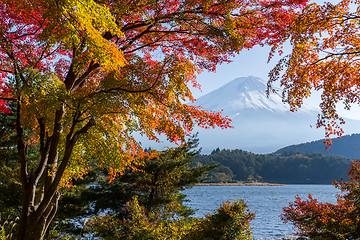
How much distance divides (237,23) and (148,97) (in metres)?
1.95

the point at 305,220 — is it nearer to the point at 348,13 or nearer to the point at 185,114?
the point at 185,114

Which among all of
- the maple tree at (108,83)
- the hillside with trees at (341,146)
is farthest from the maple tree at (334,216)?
the hillside with trees at (341,146)

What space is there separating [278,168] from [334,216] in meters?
108

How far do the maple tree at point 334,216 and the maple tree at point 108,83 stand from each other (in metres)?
2.31

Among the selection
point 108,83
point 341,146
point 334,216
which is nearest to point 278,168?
point 341,146

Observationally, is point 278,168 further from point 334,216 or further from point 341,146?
point 334,216

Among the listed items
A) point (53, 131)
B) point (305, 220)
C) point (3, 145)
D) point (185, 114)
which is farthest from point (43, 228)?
point (3, 145)

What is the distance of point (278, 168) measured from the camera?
106562 millimetres

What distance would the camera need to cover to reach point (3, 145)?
12.9 meters

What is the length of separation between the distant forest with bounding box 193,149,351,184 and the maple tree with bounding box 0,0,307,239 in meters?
84.7

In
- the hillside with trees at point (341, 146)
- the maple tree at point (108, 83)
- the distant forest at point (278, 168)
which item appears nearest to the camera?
the maple tree at point (108, 83)

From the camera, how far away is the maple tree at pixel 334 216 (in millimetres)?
4754

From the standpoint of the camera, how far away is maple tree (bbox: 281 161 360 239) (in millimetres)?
4754

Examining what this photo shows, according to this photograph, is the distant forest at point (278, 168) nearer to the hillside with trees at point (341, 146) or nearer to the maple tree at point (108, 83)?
the hillside with trees at point (341, 146)
